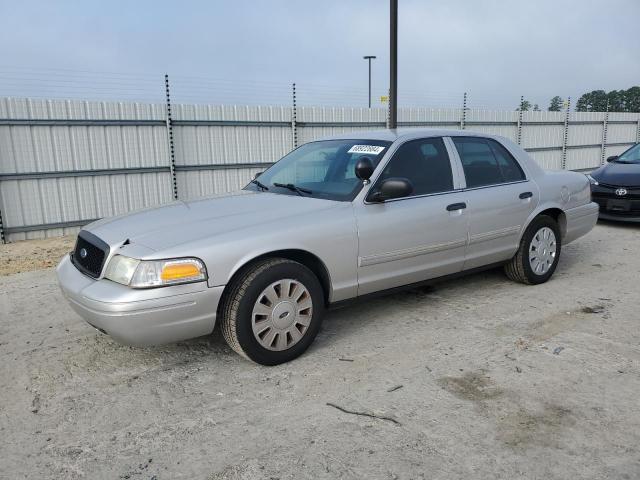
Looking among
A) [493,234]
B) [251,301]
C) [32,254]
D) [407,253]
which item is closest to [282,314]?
[251,301]

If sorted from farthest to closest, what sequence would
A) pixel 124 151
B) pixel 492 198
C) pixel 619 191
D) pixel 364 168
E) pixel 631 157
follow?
pixel 631 157, pixel 124 151, pixel 619 191, pixel 492 198, pixel 364 168

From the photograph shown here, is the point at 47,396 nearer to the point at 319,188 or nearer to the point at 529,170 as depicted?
the point at 319,188

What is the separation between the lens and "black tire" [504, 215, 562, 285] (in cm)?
509

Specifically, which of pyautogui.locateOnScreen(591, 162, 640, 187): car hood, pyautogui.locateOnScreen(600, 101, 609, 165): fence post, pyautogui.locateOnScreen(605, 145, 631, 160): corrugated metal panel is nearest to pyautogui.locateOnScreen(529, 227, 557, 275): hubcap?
pyautogui.locateOnScreen(591, 162, 640, 187): car hood

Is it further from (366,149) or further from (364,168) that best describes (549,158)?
(364,168)

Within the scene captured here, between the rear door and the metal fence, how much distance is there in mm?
4118

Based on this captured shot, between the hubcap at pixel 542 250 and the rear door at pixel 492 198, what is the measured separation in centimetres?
29

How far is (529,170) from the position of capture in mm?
5168

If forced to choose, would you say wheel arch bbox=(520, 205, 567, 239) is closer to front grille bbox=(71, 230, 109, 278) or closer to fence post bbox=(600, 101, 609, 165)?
front grille bbox=(71, 230, 109, 278)

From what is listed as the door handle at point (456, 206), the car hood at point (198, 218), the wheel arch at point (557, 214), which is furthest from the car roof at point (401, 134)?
the wheel arch at point (557, 214)

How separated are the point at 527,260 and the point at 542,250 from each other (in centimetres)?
25

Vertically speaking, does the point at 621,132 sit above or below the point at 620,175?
above

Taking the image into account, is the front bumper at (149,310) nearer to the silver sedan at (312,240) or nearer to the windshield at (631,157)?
the silver sedan at (312,240)

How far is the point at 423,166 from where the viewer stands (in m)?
4.35
